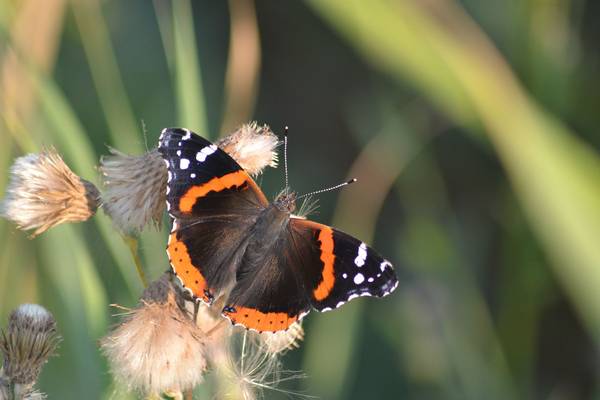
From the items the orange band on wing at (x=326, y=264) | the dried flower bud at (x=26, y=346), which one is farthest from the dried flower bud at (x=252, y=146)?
the dried flower bud at (x=26, y=346)

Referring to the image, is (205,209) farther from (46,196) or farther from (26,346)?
(26,346)

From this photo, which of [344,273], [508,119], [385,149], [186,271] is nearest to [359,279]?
[344,273]

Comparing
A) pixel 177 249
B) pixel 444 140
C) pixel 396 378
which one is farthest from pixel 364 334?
pixel 177 249

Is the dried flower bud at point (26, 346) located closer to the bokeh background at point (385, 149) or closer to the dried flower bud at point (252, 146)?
the bokeh background at point (385, 149)

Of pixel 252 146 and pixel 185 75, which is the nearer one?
pixel 252 146

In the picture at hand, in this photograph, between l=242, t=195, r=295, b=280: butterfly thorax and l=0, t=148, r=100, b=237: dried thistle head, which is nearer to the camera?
l=0, t=148, r=100, b=237: dried thistle head

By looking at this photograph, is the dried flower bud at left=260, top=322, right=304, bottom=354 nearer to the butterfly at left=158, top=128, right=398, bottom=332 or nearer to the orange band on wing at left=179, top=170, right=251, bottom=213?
the butterfly at left=158, top=128, right=398, bottom=332

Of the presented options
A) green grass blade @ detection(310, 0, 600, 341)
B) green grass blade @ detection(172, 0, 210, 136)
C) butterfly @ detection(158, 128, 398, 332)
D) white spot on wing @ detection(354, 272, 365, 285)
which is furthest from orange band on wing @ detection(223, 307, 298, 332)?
green grass blade @ detection(310, 0, 600, 341)
